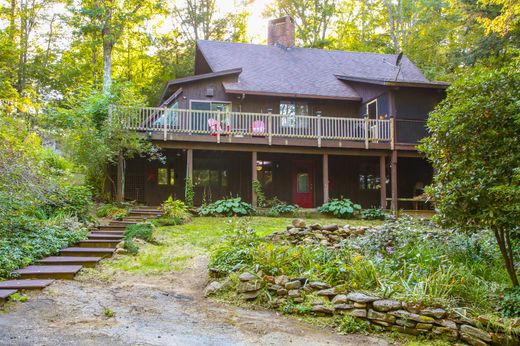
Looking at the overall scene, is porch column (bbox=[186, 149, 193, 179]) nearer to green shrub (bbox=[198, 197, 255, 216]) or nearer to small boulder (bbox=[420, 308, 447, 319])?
green shrub (bbox=[198, 197, 255, 216])

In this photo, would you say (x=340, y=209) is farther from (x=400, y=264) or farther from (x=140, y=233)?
(x=400, y=264)

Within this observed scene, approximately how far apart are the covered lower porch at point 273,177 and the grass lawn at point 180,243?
4.47m

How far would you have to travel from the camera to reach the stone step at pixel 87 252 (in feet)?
26.6

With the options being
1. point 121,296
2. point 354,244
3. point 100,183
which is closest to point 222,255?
point 121,296

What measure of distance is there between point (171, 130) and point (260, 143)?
127 inches

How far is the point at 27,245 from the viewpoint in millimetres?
7418

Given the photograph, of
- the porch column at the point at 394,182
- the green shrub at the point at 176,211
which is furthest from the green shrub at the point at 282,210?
the porch column at the point at 394,182

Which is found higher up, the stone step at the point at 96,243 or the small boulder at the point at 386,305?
the stone step at the point at 96,243

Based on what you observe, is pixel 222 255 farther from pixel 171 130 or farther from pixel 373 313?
pixel 171 130

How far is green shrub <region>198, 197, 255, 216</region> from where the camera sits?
45.9ft

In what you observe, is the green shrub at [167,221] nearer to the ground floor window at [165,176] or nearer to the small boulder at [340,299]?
the ground floor window at [165,176]

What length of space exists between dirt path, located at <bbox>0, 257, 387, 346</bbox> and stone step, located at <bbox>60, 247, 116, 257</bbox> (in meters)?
1.91

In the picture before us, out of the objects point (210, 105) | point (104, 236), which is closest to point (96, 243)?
point (104, 236)

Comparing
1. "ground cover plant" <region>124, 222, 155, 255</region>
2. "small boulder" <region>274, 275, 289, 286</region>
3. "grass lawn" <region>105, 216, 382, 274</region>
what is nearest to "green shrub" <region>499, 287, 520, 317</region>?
→ "small boulder" <region>274, 275, 289, 286</region>
